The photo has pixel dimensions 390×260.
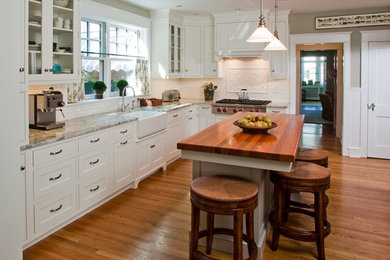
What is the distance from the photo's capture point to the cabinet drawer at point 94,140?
322 cm

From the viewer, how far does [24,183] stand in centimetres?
261

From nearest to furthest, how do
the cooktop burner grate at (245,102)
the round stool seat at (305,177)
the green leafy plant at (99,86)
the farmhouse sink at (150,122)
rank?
the round stool seat at (305,177) < the farmhouse sink at (150,122) < the green leafy plant at (99,86) < the cooktop burner grate at (245,102)

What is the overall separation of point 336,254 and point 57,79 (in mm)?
3101

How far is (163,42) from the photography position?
5.72 metres

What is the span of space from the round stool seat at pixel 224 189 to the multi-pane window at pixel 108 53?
2829 mm

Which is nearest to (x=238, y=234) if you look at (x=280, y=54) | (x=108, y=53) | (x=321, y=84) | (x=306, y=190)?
(x=306, y=190)

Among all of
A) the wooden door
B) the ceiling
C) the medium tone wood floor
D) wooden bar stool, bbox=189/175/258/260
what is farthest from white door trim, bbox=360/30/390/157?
wooden bar stool, bbox=189/175/258/260

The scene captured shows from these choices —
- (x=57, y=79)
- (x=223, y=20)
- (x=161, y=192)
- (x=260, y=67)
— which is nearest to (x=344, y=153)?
(x=260, y=67)

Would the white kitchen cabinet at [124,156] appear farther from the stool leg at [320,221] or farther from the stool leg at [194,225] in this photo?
the stool leg at [320,221]

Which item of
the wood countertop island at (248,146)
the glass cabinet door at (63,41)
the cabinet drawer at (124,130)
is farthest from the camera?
the cabinet drawer at (124,130)

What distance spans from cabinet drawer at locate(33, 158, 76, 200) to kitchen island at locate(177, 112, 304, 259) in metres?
1.23

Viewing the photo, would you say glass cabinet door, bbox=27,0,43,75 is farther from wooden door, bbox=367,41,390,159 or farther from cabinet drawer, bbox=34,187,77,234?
wooden door, bbox=367,41,390,159

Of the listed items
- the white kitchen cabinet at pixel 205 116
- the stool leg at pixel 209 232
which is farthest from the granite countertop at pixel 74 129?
the white kitchen cabinet at pixel 205 116

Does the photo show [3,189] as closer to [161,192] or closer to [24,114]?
[24,114]
